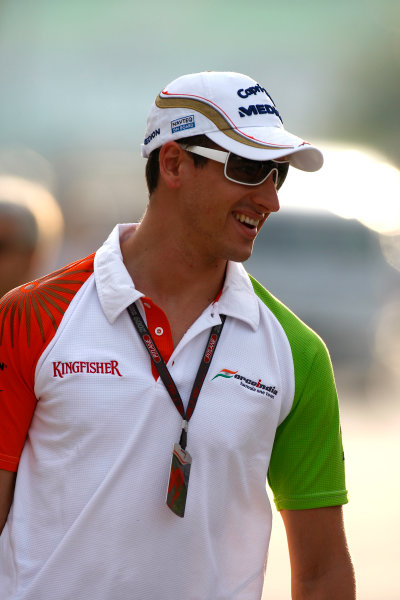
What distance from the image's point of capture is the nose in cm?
266

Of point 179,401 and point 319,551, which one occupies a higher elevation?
point 179,401

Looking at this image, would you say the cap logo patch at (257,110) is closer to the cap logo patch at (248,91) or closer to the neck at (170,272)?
the cap logo patch at (248,91)

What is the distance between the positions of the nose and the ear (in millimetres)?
215

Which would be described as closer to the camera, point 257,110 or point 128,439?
point 128,439

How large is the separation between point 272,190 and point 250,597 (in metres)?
1.04

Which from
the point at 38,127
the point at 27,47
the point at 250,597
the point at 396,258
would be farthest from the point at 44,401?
the point at 27,47

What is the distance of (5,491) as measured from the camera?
99.9 inches

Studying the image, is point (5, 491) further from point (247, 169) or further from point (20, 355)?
point (247, 169)

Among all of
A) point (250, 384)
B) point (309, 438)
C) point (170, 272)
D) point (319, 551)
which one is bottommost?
point (319, 551)

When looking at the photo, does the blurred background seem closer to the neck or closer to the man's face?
the neck

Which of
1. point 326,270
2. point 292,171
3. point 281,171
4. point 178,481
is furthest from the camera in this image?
point 292,171

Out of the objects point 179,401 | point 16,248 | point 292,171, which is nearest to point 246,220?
point 179,401

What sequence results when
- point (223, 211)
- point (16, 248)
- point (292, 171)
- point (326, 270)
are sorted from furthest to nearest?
point (292, 171) → point (326, 270) → point (16, 248) → point (223, 211)

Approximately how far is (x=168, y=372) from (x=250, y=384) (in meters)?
0.21
